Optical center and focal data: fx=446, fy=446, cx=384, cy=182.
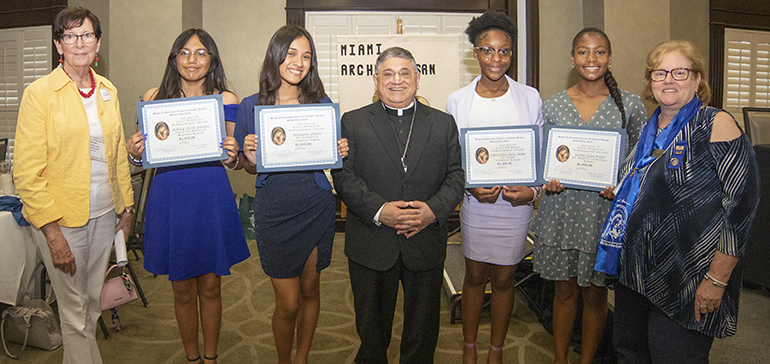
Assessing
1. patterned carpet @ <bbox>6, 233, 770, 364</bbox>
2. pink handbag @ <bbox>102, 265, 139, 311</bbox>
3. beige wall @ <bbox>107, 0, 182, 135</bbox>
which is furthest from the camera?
beige wall @ <bbox>107, 0, 182, 135</bbox>

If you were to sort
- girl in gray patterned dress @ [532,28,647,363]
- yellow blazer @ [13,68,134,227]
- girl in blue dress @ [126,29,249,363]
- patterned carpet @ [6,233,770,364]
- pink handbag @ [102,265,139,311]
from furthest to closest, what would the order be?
pink handbag @ [102,265,139,311]
patterned carpet @ [6,233,770,364]
girl in gray patterned dress @ [532,28,647,363]
girl in blue dress @ [126,29,249,363]
yellow blazer @ [13,68,134,227]

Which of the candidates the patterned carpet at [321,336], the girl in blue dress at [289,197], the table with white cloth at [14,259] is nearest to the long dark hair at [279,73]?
the girl in blue dress at [289,197]

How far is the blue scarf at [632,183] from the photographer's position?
66.4 inches

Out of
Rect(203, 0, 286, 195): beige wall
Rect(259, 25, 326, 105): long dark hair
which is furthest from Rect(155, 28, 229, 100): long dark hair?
Rect(203, 0, 286, 195): beige wall

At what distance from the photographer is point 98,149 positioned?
83.0 inches

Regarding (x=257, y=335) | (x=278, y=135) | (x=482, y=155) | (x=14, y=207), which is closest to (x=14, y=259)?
(x=14, y=207)

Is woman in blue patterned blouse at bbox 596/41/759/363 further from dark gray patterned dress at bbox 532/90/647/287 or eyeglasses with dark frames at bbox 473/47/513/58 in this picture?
eyeglasses with dark frames at bbox 473/47/513/58

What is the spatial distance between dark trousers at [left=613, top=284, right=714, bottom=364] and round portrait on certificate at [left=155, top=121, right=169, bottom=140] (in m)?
2.11

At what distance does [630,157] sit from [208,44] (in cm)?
201

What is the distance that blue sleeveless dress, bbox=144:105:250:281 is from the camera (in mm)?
2168

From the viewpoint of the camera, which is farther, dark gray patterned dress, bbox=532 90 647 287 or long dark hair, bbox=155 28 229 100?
dark gray patterned dress, bbox=532 90 647 287

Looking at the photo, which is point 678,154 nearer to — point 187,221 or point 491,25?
point 491,25

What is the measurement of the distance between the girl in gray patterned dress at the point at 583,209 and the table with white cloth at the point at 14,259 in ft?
10.3

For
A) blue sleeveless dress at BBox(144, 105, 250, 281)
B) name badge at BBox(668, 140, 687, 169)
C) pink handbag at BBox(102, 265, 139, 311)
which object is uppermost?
name badge at BBox(668, 140, 687, 169)
